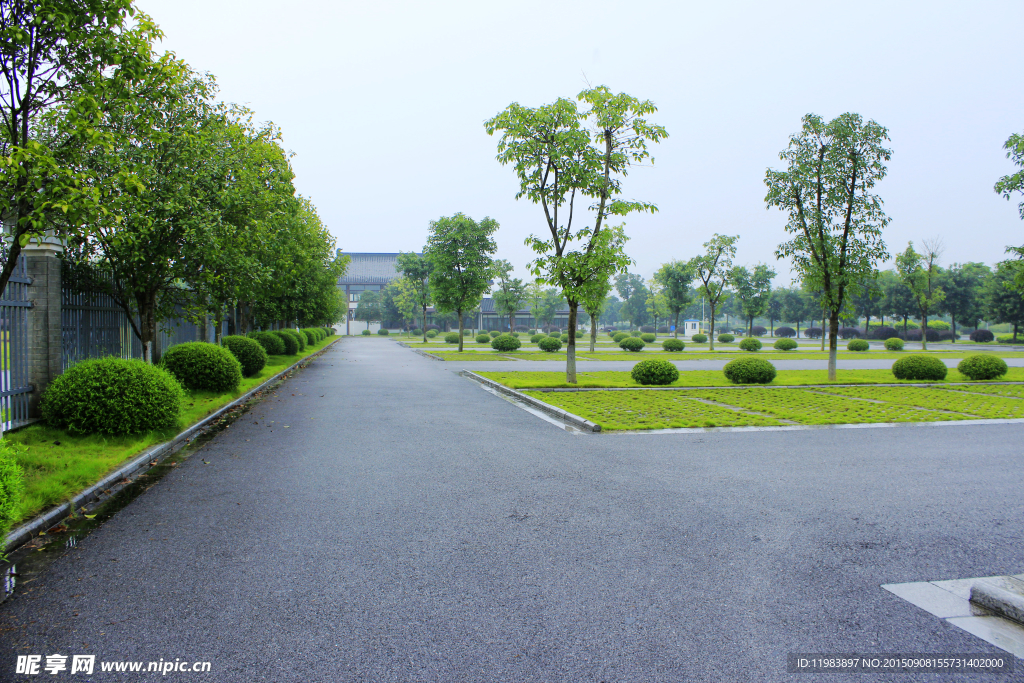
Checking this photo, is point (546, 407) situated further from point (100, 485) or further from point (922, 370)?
point (922, 370)

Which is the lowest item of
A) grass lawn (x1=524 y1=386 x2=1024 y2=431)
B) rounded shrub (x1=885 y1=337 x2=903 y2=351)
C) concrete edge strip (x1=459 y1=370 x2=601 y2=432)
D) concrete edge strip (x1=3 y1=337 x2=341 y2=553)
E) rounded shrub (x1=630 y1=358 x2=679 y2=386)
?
concrete edge strip (x1=3 y1=337 x2=341 y2=553)

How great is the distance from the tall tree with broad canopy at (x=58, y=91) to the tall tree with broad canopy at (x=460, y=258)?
26.3 metres

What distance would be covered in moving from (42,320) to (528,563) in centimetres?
848

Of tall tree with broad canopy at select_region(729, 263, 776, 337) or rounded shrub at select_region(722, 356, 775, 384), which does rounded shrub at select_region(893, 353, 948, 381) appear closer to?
rounded shrub at select_region(722, 356, 775, 384)

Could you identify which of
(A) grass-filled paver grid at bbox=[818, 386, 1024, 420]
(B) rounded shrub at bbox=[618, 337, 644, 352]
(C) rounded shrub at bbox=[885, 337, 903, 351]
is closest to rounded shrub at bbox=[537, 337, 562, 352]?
(B) rounded shrub at bbox=[618, 337, 644, 352]

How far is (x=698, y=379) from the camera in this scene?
693 inches

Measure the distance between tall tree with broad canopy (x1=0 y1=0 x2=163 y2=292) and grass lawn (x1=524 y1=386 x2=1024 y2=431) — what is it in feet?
24.0

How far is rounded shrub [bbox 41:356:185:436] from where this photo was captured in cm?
777

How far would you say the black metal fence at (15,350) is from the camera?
771cm

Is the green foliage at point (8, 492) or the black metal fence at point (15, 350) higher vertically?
the black metal fence at point (15, 350)

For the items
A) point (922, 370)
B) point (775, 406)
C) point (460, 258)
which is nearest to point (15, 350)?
point (775, 406)

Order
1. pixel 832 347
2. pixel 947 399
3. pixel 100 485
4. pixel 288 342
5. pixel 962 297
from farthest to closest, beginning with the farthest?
pixel 962 297, pixel 288 342, pixel 832 347, pixel 947 399, pixel 100 485

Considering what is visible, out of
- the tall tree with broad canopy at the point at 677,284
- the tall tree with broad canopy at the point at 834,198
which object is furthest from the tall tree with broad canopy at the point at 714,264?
the tall tree with broad canopy at the point at 834,198

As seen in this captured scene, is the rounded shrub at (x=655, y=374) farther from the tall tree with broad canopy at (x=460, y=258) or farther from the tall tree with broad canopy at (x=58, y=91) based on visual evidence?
the tall tree with broad canopy at (x=460, y=258)
